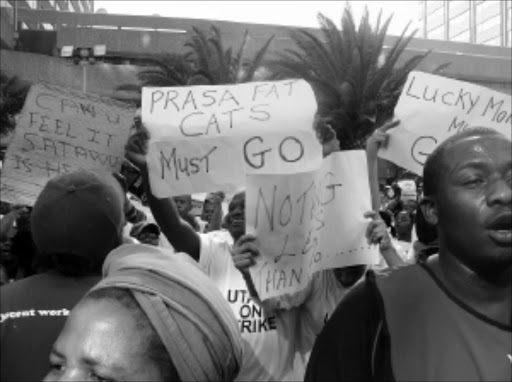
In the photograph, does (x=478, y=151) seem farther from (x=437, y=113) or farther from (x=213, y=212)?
(x=213, y=212)

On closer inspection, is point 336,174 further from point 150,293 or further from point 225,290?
point 150,293

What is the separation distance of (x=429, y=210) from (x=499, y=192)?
196 mm

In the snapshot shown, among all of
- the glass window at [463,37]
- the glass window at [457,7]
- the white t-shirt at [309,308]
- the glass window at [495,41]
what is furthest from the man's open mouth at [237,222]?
the glass window at [457,7]

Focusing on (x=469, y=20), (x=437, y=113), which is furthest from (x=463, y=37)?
(x=437, y=113)

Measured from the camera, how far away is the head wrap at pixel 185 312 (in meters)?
1.22

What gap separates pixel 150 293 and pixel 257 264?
177cm

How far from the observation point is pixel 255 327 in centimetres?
338

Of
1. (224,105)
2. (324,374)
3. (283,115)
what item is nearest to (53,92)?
(224,105)

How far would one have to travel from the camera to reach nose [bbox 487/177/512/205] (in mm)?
1868

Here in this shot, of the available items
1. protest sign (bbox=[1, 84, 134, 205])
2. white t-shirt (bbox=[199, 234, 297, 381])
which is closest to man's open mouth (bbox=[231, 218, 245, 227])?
white t-shirt (bbox=[199, 234, 297, 381])

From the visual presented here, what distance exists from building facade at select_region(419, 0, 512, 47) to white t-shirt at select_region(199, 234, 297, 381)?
258ft

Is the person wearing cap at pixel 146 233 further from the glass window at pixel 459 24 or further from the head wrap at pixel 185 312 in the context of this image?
the glass window at pixel 459 24

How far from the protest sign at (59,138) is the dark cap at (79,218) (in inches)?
36.8

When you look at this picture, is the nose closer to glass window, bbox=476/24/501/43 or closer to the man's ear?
the man's ear
